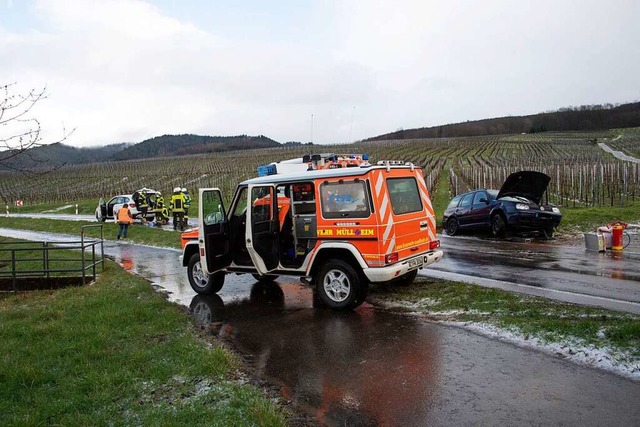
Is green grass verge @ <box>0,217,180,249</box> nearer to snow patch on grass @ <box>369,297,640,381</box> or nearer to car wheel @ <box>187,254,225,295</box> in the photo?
car wheel @ <box>187,254,225,295</box>

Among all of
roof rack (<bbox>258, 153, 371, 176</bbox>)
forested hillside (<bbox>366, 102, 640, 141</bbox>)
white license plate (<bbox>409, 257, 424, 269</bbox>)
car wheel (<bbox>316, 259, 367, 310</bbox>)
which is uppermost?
forested hillside (<bbox>366, 102, 640, 141</bbox>)

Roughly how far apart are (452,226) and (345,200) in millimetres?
10655

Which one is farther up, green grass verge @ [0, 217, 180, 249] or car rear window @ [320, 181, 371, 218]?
car rear window @ [320, 181, 371, 218]

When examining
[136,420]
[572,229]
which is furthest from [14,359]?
[572,229]

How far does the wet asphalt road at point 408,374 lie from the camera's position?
13.9ft

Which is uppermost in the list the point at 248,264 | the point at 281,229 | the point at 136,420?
the point at 281,229

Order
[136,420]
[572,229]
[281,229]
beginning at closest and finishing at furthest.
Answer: [136,420] < [281,229] < [572,229]

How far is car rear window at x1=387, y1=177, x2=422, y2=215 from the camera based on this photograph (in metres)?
7.78

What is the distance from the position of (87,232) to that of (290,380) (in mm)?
22262

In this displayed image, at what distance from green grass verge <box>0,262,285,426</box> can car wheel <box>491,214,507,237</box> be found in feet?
35.3

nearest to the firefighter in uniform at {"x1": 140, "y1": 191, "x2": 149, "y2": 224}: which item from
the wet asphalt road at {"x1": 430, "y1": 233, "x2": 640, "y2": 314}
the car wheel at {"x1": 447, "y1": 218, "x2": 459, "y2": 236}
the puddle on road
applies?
the car wheel at {"x1": 447, "y1": 218, "x2": 459, "y2": 236}

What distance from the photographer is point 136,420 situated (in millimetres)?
4453

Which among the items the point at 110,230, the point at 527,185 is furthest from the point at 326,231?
the point at 110,230

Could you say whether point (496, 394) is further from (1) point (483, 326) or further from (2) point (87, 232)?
(2) point (87, 232)
